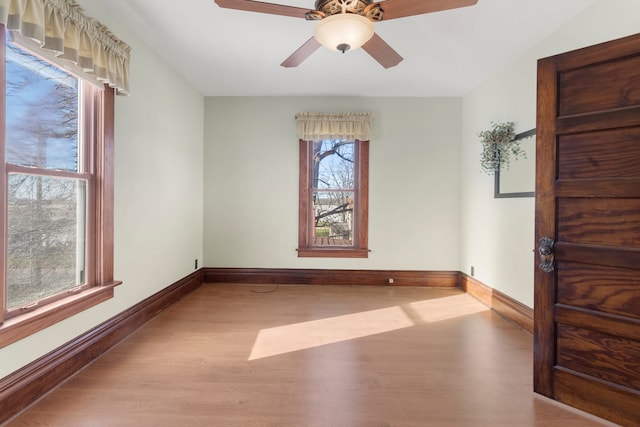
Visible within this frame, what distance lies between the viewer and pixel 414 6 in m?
1.69

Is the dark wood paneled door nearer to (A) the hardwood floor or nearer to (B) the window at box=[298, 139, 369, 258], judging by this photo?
(A) the hardwood floor

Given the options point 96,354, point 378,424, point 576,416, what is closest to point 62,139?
point 96,354

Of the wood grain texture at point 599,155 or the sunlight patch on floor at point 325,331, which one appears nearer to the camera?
the wood grain texture at point 599,155

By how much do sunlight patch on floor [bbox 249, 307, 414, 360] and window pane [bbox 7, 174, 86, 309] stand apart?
145 cm

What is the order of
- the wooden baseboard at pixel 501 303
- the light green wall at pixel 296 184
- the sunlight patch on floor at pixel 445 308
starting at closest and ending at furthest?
the wooden baseboard at pixel 501 303, the sunlight patch on floor at pixel 445 308, the light green wall at pixel 296 184

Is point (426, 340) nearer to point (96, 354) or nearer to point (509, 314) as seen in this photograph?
point (509, 314)

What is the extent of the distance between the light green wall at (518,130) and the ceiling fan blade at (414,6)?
133 centimetres

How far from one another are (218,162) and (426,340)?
3448mm

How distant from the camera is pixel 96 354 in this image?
228 cm

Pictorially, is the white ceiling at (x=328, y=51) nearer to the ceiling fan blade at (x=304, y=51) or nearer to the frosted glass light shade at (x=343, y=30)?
the ceiling fan blade at (x=304, y=51)

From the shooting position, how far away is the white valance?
416 centimetres

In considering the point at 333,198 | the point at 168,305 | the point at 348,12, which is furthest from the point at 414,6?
the point at 168,305

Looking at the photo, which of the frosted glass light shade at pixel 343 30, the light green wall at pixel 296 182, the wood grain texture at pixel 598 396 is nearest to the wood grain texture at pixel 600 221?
the wood grain texture at pixel 598 396

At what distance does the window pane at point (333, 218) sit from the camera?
4.45 meters
